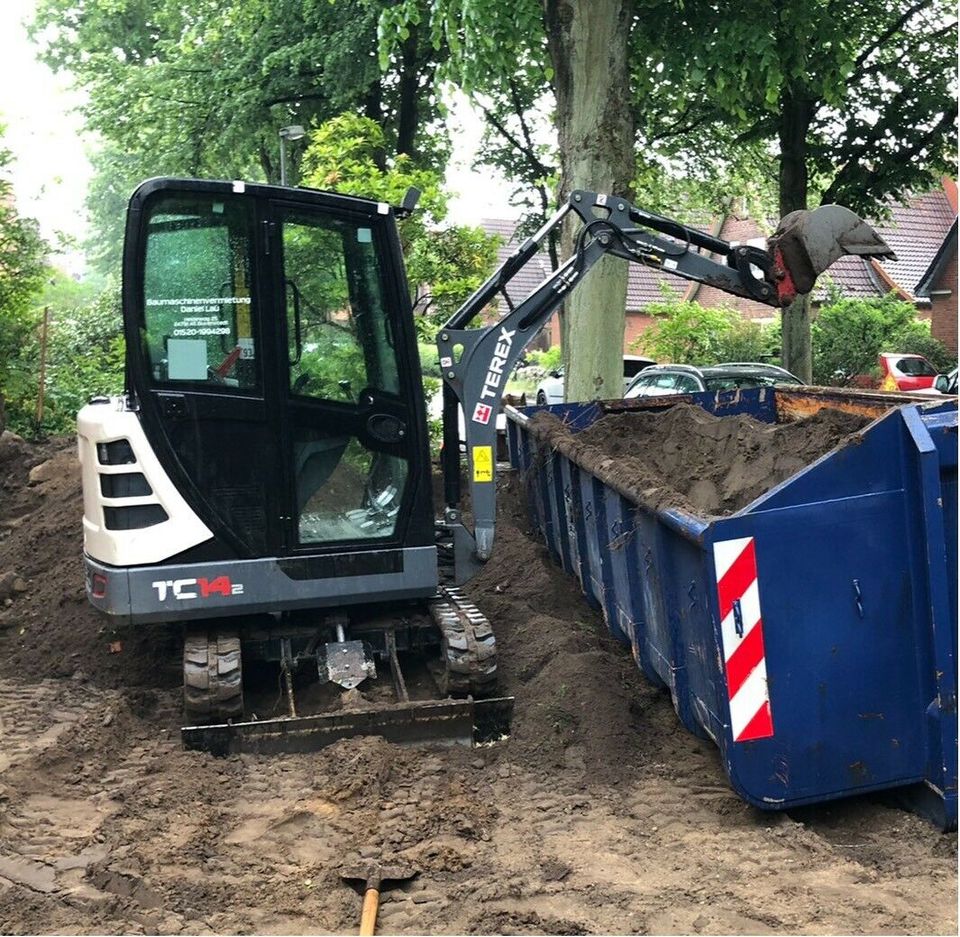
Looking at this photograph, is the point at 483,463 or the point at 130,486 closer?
the point at 130,486

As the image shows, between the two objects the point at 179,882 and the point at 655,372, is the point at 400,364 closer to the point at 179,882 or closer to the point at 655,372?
the point at 179,882

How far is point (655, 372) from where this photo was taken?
→ 18.3m

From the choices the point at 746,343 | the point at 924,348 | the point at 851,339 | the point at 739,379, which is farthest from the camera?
the point at 746,343

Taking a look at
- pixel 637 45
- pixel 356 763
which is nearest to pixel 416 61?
pixel 637 45

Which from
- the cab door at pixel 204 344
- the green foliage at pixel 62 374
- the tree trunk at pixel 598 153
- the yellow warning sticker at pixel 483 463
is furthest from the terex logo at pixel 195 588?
the green foliage at pixel 62 374

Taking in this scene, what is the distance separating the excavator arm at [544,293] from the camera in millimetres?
6230

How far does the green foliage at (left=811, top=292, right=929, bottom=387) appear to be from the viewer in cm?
2642

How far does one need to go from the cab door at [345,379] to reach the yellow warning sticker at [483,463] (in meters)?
0.35

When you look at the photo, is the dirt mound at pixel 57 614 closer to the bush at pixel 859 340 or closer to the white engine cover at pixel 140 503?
the white engine cover at pixel 140 503

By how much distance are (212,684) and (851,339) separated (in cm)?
2355

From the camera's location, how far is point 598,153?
9.73 m

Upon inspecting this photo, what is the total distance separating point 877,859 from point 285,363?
348cm

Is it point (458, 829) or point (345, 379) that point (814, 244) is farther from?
point (458, 829)

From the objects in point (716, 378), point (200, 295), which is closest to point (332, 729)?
point (200, 295)
